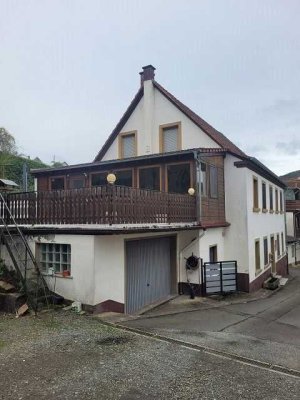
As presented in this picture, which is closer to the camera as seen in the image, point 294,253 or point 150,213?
point 150,213

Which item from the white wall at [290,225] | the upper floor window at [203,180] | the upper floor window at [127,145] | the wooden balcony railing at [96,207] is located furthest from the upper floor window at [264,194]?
the white wall at [290,225]

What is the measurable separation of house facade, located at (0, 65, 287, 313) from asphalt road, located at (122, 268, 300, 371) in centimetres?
182

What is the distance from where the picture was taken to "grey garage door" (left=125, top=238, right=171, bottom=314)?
450 inches

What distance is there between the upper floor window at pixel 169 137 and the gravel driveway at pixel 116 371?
1145 cm

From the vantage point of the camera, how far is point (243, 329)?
9555mm

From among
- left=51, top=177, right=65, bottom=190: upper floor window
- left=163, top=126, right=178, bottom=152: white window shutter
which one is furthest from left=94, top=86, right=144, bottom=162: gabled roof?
left=51, top=177, right=65, bottom=190: upper floor window

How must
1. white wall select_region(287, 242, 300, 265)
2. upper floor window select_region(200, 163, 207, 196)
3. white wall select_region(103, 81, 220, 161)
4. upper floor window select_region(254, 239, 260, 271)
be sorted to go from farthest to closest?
white wall select_region(287, 242, 300, 265) < upper floor window select_region(254, 239, 260, 271) < white wall select_region(103, 81, 220, 161) < upper floor window select_region(200, 163, 207, 196)

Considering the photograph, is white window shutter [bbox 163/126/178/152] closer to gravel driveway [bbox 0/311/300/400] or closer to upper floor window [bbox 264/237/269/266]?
upper floor window [bbox 264/237/269/266]

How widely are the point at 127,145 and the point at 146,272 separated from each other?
9.02 metres

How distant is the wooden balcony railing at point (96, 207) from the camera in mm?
9337

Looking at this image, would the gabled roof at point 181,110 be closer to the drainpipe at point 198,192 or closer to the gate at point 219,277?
the drainpipe at point 198,192

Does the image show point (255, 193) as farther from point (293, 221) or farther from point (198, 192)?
point (293, 221)

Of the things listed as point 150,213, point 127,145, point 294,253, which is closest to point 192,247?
point 150,213

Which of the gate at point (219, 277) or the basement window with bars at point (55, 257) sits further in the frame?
the gate at point (219, 277)
